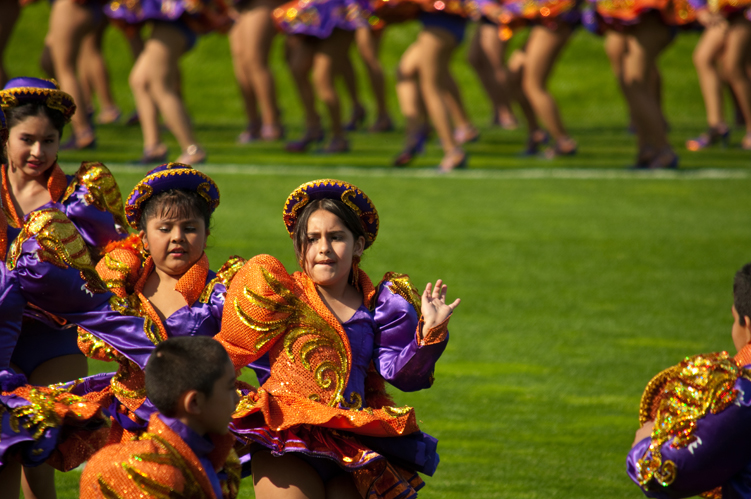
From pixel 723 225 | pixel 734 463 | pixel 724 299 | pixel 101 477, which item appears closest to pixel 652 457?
pixel 734 463

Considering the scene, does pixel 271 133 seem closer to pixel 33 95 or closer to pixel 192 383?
pixel 33 95

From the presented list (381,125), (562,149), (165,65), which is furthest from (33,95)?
(381,125)

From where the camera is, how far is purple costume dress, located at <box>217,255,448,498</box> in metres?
2.62

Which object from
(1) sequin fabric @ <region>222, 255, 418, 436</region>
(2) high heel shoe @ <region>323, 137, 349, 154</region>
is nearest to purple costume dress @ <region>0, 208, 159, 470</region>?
(1) sequin fabric @ <region>222, 255, 418, 436</region>

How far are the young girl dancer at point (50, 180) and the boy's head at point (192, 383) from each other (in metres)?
1.25

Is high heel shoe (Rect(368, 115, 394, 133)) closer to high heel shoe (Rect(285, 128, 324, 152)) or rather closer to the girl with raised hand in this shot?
high heel shoe (Rect(285, 128, 324, 152))

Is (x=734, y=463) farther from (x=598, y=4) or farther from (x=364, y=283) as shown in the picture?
(x=598, y=4)

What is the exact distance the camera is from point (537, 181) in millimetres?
9102

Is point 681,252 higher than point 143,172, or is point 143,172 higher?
point 143,172

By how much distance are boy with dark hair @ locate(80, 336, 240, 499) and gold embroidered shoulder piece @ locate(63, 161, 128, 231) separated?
1.37 m

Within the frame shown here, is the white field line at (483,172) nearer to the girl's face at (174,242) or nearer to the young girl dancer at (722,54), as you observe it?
the young girl dancer at (722,54)

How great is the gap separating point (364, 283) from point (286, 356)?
0.36 metres

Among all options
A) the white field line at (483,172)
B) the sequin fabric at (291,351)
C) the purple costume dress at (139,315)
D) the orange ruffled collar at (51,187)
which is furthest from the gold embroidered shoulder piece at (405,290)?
the white field line at (483,172)

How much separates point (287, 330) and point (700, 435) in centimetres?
112
